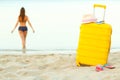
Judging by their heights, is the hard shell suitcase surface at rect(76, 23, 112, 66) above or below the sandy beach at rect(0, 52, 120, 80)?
above

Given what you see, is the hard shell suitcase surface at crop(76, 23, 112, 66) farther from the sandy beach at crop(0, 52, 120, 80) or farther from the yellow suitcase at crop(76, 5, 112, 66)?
the sandy beach at crop(0, 52, 120, 80)

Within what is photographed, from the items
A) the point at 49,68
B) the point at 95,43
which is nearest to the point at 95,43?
the point at 95,43

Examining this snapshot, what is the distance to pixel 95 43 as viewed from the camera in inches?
335

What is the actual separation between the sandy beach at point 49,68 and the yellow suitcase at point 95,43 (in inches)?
8.5

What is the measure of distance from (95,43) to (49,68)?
2.74 ft

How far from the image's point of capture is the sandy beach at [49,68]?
758 centimetres

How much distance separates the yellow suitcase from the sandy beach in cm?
21

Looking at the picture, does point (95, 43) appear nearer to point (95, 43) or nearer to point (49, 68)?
point (95, 43)

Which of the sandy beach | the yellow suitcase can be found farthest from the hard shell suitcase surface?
the sandy beach

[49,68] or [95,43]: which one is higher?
[95,43]

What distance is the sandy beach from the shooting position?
758cm

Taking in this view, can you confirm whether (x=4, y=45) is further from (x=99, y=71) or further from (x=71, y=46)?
(x=99, y=71)

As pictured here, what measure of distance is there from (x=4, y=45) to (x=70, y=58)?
120 inches

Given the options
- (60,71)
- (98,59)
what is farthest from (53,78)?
(98,59)
